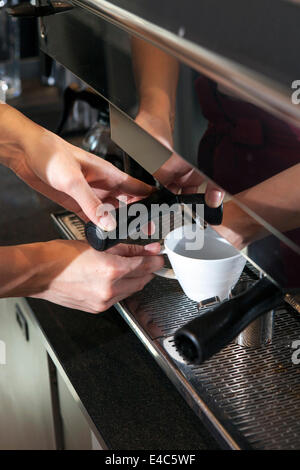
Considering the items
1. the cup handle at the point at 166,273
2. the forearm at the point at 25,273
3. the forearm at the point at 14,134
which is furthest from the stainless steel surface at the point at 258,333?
the forearm at the point at 14,134

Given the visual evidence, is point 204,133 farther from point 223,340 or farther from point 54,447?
point 54,447

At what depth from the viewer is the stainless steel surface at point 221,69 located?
0.38 meters

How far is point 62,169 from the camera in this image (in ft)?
2.44

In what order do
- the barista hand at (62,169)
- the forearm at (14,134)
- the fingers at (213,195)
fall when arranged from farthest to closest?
the forearm at (14,134)
the barista hand at (62,169)
the fingers at (213,195)

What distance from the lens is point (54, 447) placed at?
3.14 feet

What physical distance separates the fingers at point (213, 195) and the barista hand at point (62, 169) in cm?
16

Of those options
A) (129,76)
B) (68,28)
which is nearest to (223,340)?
(129,76)

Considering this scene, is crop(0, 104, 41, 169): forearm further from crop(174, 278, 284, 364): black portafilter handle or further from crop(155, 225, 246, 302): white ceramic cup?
crop(174, 278, 284, 364): black portafilter handle

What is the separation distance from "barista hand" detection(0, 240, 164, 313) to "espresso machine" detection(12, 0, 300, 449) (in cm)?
4

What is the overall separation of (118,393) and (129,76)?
348mm

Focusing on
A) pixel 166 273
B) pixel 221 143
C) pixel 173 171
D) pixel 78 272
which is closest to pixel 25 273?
pixel 78 272

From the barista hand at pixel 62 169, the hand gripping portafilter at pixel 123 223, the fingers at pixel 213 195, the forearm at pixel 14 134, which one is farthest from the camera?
the forearm at pixel 14 134

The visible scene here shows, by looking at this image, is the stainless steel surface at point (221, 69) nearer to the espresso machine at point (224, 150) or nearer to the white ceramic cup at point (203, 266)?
the espresso machine at point (224, 150)

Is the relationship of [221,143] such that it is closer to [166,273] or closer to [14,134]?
[166,273]
